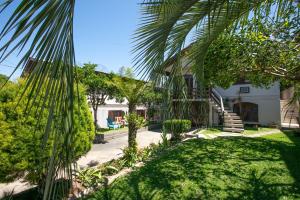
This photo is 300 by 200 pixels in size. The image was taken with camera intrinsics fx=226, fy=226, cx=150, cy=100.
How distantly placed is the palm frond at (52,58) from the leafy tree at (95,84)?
16.0 metres

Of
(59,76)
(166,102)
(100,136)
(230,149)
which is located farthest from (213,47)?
(100,136)

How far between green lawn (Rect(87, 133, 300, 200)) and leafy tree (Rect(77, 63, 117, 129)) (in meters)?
10.2

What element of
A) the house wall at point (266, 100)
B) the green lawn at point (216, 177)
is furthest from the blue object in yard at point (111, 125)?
the green lawn at point (216, 177)

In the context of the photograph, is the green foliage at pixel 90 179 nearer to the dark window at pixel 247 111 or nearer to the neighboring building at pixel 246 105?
the neighboring building at pixel 246 105

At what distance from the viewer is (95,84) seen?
60.1ft

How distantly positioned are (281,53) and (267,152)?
4.60m

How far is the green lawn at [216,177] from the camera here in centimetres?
566

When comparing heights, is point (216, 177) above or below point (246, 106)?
below

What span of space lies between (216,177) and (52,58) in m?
6.75

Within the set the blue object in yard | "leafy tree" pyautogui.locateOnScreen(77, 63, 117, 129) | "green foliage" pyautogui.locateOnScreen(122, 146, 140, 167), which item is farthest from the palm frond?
the blue object in yard

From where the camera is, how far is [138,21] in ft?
8.72

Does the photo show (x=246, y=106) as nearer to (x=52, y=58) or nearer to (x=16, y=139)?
(x=16, y=139)

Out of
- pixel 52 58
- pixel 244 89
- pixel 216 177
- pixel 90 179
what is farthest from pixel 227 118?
pixel 52 58

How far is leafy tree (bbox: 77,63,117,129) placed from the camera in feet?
58.8
